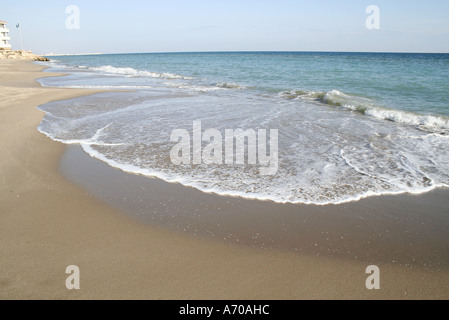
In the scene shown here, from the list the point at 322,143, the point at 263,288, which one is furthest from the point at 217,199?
the point at 322,143

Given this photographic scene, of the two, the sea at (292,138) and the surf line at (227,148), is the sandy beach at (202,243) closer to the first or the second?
the sea at (292,138)

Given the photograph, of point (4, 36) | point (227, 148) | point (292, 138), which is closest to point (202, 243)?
point (227, 148)

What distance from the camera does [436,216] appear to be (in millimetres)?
3816

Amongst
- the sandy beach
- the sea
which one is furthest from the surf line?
the sandy beach

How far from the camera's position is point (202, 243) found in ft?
10.7

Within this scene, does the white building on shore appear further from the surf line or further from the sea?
the surf line

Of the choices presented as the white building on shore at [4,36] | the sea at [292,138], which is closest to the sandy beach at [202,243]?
the sea at [292,138]

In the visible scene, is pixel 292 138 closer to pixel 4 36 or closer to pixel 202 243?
pixel 202 243

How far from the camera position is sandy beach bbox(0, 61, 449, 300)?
8.65ft

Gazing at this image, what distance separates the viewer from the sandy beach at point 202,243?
2.64m

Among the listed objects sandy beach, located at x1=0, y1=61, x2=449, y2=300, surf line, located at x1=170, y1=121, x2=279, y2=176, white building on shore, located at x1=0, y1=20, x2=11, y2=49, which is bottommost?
sandy beach, located at x1=0, y1=61, x2=449, y2=300

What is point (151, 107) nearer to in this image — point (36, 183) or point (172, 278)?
point (36, 183)

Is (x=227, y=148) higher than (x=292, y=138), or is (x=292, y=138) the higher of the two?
(x=292, y=138)
